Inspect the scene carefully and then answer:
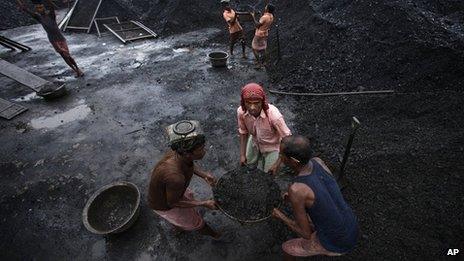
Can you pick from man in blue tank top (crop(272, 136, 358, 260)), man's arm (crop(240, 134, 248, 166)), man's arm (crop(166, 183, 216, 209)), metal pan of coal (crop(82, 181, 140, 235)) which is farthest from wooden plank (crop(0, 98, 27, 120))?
man in blue tank top (crop(272, 136, 358, 260))

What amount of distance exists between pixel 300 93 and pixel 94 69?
708cm

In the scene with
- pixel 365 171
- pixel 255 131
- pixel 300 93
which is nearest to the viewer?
pixel 255 131

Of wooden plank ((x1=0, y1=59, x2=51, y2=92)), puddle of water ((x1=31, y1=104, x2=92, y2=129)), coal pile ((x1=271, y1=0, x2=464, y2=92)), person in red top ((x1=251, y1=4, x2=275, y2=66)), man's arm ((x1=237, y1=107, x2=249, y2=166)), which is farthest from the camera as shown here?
person in red top ((x1=251, y1=4, x2=275, y2=66))

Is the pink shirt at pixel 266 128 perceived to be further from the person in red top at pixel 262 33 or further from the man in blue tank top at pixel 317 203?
the person in red top at pixel 262 33

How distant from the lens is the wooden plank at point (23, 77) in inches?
322

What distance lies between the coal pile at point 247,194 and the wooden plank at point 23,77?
7.19 m

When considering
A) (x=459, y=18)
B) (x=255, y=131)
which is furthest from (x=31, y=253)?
(x=459, y=18)

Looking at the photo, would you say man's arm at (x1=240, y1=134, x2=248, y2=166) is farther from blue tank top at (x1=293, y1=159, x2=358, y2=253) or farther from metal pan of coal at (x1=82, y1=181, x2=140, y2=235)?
metal pan of coal at (x1=82, y1=181, x2=140, y2=235)

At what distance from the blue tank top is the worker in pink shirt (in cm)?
101

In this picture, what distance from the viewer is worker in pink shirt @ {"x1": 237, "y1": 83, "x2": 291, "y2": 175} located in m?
3.46

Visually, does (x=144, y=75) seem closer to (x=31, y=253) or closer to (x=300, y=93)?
(x=300, y=93)

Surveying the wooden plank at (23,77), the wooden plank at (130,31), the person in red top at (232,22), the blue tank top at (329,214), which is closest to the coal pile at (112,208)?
the blue tank top at (329,214)

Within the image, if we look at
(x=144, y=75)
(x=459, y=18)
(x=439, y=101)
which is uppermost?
(x=459, y=18)

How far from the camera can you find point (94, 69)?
375 inches
